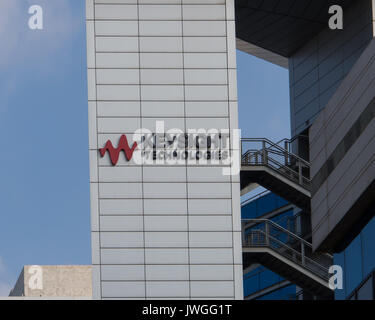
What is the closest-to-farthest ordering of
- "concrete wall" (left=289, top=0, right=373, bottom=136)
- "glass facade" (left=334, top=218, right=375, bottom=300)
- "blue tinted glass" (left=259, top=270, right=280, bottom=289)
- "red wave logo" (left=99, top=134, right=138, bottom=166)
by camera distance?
"glass facade" (left=334, top=218, right=375, bottom=300) < "red wave logo" (left=99, top=134, right=138, bottom=166) < "concrete wall" (left=289, top=0, right=373, bottom=136) < "blue tinted glass" (left=259, top=270, right=280, bottom=289)

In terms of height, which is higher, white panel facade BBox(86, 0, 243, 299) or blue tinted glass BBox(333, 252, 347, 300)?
white panel facade BBox(86, 0, 243, 299)

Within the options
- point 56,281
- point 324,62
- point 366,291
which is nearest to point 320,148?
point 366,291

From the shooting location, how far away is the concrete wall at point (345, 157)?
46312 mm

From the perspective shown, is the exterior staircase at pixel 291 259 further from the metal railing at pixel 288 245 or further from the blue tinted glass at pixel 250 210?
the blue tinted glass at pixel 250 210

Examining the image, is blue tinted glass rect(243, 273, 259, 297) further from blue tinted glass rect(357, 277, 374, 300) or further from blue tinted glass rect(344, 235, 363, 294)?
blue tinted glass rect(357, 277, 374, 300)

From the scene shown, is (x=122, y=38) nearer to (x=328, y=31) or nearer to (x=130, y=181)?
(x=130, y=181)

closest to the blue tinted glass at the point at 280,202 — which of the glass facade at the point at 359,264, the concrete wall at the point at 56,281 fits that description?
the concrete wall at the point at 56,281

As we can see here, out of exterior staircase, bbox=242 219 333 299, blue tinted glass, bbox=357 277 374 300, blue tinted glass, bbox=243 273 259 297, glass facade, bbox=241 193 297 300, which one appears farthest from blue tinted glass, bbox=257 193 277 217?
blue tinted glass, bbox=357 277 374 300

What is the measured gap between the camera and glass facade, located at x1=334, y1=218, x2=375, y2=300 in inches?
1701

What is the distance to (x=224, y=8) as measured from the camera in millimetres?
64625

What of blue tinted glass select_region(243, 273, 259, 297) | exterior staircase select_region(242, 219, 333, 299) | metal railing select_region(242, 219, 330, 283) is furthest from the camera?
blue tinted glass select_region(243, 273, 259, 297)

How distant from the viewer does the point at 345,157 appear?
1971 inches

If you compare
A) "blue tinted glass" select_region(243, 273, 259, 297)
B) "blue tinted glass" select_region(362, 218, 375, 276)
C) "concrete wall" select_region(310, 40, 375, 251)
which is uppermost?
"concrete wall" select_region(310, 40, 375, 251)

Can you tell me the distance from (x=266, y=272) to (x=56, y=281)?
1281 centimetres
